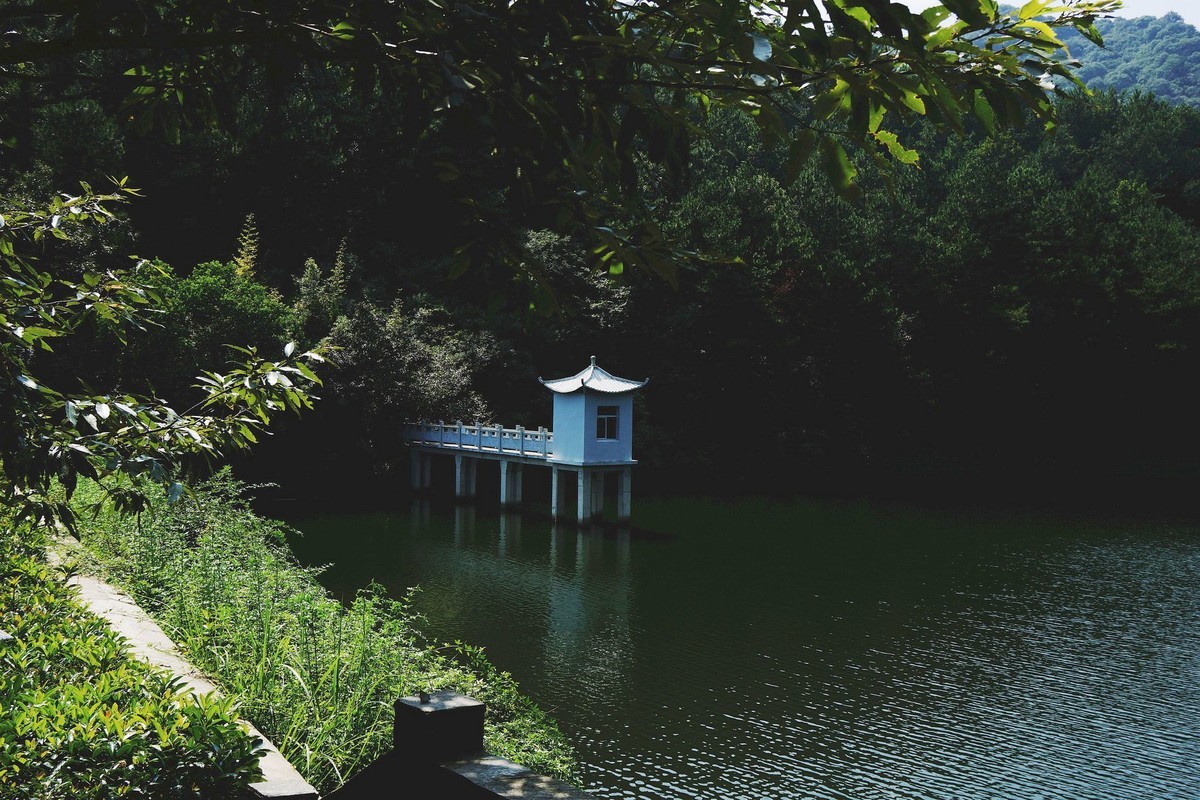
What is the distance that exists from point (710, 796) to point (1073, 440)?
3462 cm

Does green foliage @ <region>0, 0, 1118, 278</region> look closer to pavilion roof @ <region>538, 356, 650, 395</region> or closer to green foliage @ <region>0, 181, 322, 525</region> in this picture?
green foliage @ <region>0, 181, 322, 525</region>

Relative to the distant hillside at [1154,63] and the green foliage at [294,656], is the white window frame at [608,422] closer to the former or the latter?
the green foliage at [294,656]

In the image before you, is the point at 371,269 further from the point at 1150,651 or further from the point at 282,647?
the point at 282,647

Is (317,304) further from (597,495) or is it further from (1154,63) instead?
(1154,63)

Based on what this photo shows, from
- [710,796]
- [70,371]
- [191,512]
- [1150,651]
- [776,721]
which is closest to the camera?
[710,796]

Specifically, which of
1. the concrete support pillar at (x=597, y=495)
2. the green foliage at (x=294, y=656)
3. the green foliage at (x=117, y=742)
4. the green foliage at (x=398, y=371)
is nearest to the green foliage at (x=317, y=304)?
the green foliage at (x=398, y=371)

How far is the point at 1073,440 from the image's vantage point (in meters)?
38.6

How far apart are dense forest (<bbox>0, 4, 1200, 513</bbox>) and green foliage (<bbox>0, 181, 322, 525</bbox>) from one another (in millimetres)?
18451

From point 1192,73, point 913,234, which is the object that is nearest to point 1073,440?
point 913,234

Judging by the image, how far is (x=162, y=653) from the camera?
5973mm

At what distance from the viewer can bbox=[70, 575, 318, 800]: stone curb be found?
3762 mm

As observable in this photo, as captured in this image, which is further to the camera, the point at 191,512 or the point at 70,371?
the point at 70,371

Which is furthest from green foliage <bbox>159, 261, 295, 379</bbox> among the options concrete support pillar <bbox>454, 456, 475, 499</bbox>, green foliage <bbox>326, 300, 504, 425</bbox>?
concrete support pillar <bbox>454, 456, 475, 499</bbox>

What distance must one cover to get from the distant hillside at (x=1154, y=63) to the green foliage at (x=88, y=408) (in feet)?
411
